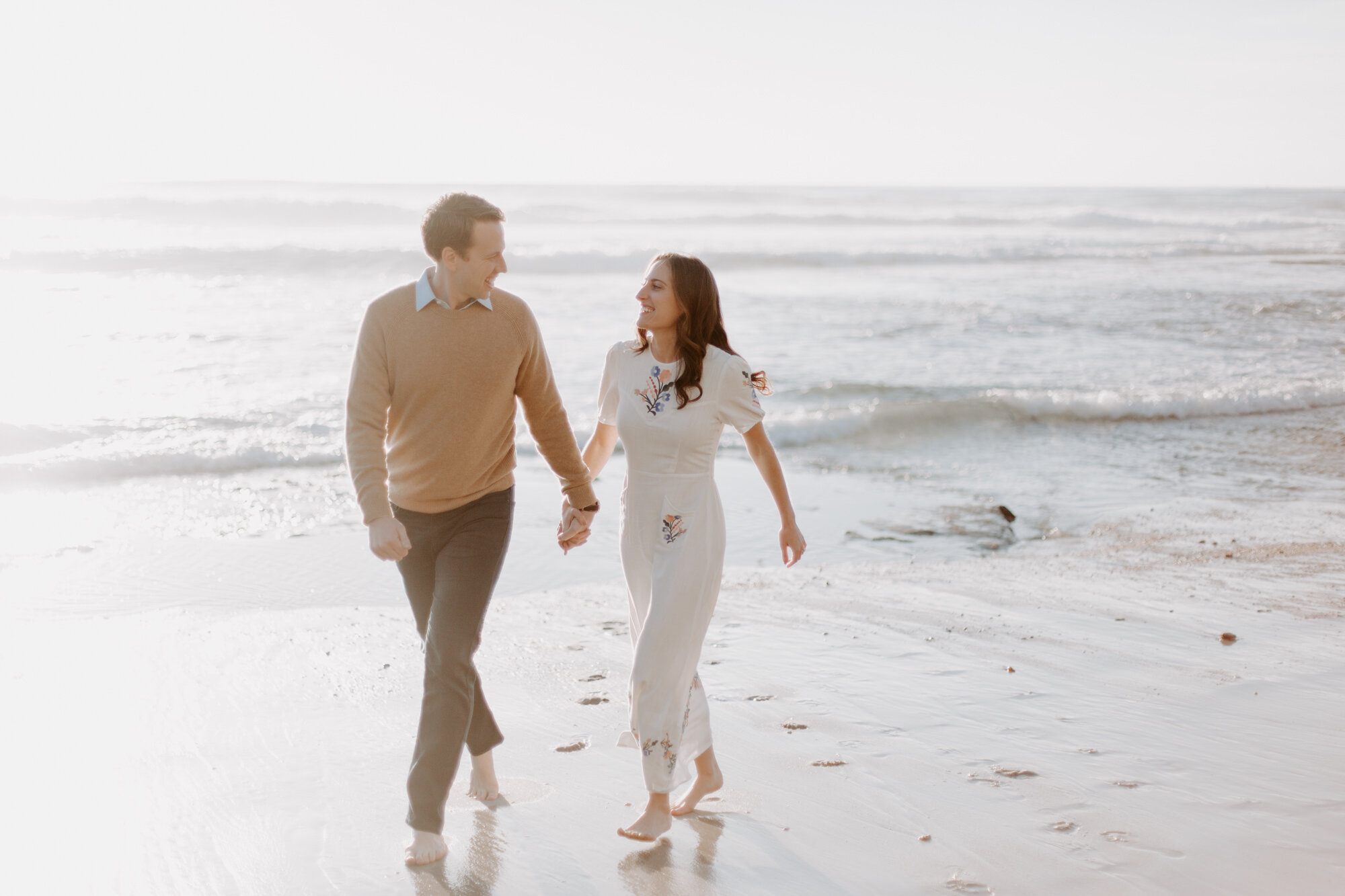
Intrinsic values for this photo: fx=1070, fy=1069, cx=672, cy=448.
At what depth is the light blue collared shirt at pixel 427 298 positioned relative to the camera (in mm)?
3037

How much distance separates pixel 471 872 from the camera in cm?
308

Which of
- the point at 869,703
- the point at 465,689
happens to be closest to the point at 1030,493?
the point at 869,703

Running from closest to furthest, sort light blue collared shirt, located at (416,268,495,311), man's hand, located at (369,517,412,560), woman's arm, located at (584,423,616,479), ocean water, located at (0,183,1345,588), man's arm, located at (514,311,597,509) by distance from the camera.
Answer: man's hand, located at (369,517,412,560), light blue collared shirt, located at (416,268,495,311), man's arm, located at (514,311,597,509), woman's arm, located at (584,423,616,479), ocean water, located at (0,183,1345,588)

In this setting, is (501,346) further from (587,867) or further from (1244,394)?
(1244,394)

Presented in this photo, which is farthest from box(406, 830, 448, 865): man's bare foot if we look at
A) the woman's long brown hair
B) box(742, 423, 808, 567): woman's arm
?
the woman's long brown hair

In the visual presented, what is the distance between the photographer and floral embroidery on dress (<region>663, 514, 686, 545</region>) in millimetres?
3275

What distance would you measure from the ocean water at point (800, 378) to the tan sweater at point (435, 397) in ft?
10.1

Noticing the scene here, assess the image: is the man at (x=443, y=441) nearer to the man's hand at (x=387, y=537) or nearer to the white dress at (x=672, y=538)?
the man's hand at (x=387, y=537)

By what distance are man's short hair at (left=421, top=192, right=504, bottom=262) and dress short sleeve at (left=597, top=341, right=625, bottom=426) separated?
0.66 m

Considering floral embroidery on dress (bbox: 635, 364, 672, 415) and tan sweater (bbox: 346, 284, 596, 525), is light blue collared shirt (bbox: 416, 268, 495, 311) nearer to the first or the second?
tan sweater (bbox: 346, 284, 596, 525)

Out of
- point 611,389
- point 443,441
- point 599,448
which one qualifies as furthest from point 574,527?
point 443,441

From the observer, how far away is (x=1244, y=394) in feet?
39.0

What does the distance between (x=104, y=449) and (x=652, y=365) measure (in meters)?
7.62

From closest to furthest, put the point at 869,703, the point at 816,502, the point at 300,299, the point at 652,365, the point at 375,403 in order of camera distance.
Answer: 1. the point at 375,403
2. the point at 652,365
3. the point at 869,703
4. the point at 816,502
5. the point at 300,299
